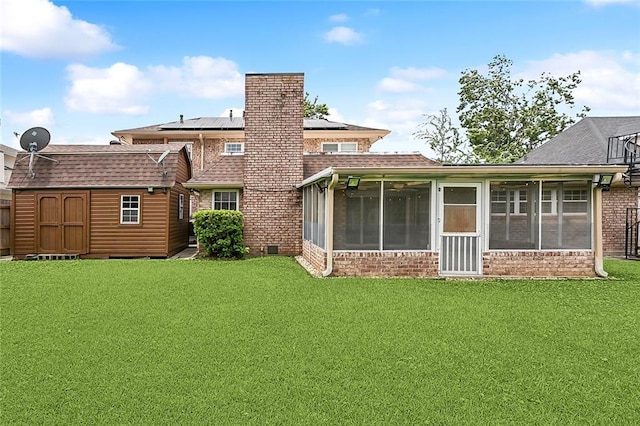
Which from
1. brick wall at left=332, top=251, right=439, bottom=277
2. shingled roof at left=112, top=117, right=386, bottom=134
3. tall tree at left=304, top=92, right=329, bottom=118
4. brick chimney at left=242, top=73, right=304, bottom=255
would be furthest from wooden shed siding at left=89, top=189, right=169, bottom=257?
tall tree at left=304, top=92, right=329, bottom=118

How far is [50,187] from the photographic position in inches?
543

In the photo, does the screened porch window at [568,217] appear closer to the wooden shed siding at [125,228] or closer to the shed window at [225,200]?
the shed window at [225,200]

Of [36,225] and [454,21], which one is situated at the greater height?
[454,21]

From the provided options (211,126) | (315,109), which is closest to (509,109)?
(315,109)

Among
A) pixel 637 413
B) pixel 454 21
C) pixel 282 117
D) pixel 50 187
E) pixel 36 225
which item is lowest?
pixel 637 413

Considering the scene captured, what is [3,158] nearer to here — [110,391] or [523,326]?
[110,391]

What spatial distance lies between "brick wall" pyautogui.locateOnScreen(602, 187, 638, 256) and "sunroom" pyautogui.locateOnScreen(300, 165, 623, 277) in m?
6.53

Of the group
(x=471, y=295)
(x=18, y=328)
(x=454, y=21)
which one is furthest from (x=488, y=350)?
(x=454, y=21)

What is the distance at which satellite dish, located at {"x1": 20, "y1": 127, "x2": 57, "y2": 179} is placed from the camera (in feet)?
45.6

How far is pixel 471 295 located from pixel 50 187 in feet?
42.9

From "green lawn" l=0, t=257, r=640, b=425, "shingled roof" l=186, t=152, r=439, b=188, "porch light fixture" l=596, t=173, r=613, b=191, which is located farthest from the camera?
"shingled roof" l=186, t=152, r=439, b=188

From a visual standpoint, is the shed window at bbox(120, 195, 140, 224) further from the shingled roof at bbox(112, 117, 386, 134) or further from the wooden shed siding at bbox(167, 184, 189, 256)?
the shingled roof at bbox(112, 117, 386, 134)

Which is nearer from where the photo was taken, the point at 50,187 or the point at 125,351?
the point at 125,351

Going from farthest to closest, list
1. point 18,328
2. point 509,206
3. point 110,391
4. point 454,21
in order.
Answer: point 454,21 → point 509,206 → point 18,328 → point 110,391
